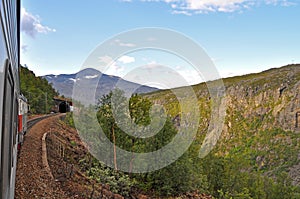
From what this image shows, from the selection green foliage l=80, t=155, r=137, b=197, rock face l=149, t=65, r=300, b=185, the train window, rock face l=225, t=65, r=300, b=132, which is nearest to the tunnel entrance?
rock face l=149, t=65, r=300, b=185

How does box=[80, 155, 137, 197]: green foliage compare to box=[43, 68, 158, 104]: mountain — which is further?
box=[80, 155, 137, 197]: green foliage

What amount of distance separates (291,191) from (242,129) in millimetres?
47238

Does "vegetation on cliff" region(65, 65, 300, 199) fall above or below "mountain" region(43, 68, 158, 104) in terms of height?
below

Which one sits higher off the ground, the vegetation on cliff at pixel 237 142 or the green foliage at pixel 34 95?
the green foliage at pixel 34 95

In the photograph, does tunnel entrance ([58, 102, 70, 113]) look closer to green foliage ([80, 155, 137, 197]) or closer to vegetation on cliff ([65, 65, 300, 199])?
vegetation on cliff ([65, 65, 300, 199])

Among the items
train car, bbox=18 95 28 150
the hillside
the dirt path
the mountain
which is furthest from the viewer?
the hillside

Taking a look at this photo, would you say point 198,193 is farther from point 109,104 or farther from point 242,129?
point 242,129

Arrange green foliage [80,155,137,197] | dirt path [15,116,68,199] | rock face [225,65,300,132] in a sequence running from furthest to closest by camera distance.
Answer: rock face [225,65,300,132], green foliage [80,155,137,197], dirt path [15,116,68,199]

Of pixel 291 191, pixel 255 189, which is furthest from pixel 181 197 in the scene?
pixel 291 191

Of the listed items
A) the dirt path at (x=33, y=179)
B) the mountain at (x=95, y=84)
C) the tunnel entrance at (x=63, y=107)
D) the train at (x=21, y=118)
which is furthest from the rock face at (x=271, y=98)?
the dirt path at (x=33, y=179)

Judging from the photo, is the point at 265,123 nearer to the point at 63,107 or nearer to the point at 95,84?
the point at 63,107

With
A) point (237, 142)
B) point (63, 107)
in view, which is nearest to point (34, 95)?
point (63, 107)

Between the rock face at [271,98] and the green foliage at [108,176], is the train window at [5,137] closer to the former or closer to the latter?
the green foliage at [108,176]

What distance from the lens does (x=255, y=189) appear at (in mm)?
24500
